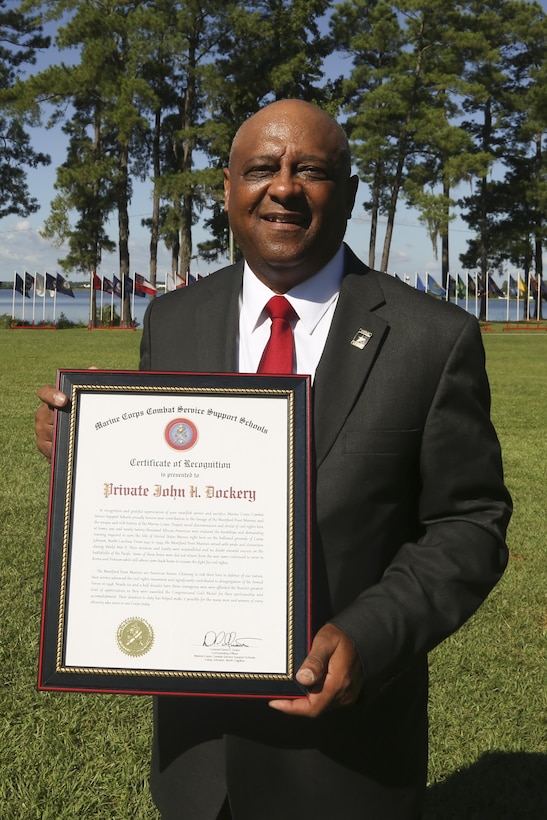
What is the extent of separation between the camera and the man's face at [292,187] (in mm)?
→ 2061

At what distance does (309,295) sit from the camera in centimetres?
215

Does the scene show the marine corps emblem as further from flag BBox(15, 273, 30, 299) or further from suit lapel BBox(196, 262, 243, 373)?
flag BBox(15, 273, 30, 299)

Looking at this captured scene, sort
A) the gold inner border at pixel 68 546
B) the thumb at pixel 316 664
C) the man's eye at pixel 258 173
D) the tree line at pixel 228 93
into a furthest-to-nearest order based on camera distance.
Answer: the tree line at pixel 228 93, the man's eye at pixel 258 173, the gold inner border at pixel 68 546, the thumb at pixel 316 664

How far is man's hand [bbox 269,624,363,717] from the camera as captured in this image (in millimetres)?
1742

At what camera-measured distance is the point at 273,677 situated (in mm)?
1785

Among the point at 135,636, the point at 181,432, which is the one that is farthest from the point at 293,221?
the point at 135,636

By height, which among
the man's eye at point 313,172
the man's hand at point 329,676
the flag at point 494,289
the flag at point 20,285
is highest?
the flag at point 494,289

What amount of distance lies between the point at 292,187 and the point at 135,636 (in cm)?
102

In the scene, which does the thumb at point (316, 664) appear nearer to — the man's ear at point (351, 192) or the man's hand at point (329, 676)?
the man's hand at point (329, 676)

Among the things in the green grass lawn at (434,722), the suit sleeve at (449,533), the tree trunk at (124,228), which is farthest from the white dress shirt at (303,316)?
the tree trunk at (124,228)

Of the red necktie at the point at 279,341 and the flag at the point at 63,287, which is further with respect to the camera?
the flag at the point at 63,287

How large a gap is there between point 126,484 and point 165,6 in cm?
4253

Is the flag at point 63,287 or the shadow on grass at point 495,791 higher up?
the flag at point 63,287

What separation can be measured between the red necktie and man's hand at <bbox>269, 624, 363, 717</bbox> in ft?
1.98
